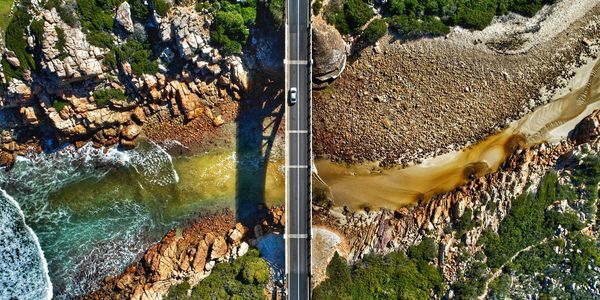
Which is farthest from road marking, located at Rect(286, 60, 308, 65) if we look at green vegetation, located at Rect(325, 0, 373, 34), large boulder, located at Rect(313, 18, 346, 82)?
green vegetation, located at Rect(325, 0, 373, 34)

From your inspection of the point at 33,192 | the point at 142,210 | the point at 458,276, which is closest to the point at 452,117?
the point at 458,276

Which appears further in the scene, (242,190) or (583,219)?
(242,190)

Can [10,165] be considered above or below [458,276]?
above

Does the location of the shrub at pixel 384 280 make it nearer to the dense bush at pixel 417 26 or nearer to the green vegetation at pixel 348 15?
the dense bush at pixel 417 26

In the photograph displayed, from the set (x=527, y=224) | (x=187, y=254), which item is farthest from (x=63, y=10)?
(x=527, y=224)

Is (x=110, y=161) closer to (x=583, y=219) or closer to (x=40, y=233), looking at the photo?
(x=40, y=233)

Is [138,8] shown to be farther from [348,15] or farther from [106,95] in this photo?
[348,15]
